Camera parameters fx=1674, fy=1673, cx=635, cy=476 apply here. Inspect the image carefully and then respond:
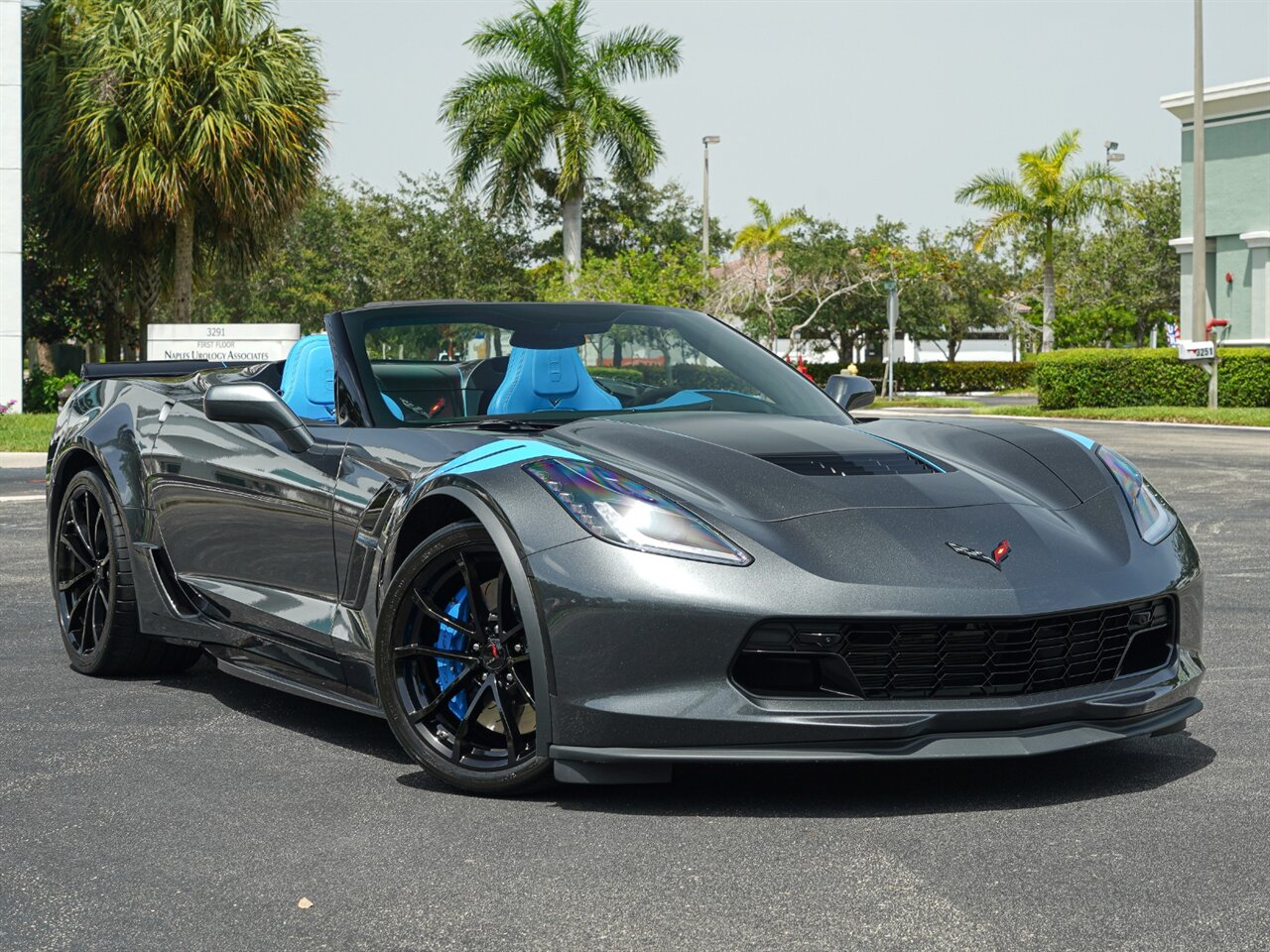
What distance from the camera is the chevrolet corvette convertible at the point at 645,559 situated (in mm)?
3799

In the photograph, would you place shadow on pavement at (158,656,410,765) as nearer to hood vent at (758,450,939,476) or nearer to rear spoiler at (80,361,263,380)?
rear spoiler at (80,361,263,380)

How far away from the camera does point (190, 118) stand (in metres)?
26.7

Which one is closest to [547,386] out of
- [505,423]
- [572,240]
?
[505,423]

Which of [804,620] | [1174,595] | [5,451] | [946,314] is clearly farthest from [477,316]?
[946,314]

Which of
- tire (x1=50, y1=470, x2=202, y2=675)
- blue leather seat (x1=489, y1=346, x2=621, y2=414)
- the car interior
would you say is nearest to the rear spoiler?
tire (x1=50, y1=470, x2=202, y2=675)

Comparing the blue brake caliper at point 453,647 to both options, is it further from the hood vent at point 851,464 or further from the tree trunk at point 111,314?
the tree trunk at point 111,314

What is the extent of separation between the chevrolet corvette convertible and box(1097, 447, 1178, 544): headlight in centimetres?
2

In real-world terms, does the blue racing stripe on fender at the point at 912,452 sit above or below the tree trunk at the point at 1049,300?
below

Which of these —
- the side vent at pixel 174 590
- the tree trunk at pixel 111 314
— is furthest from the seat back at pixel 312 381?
the tree trunk at pixel 111 314

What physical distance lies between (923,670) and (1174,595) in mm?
816

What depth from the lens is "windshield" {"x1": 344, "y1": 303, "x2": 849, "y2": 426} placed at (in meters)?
5.05

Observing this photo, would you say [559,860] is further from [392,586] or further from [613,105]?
[613,105]

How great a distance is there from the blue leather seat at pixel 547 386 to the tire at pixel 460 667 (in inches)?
38.0

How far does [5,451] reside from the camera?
60.2ft
